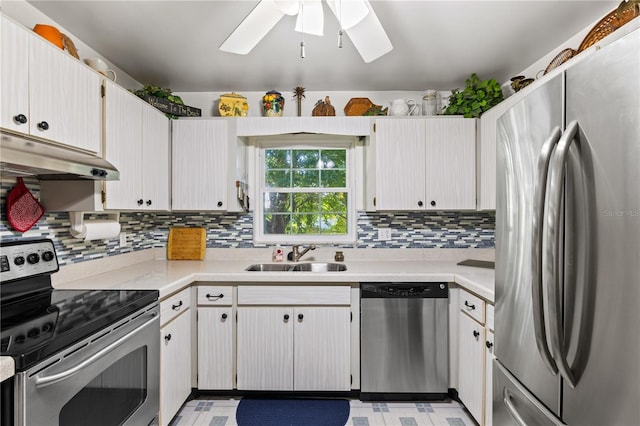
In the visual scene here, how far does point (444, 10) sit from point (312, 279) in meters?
1.73

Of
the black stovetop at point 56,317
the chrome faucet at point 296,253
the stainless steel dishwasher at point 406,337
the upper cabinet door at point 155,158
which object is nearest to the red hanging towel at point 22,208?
the black stovetop at point 56,317

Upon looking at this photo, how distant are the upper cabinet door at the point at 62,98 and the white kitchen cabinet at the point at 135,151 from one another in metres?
0.11

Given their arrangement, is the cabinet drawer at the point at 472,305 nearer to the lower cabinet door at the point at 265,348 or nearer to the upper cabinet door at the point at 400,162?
the upper cabinet door at the point at 400,162

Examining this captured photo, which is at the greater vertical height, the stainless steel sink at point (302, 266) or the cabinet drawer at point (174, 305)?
the stainless steel sink at point (302, 266)

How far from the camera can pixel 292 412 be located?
7.07 feet

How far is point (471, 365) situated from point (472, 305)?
1.19 feet

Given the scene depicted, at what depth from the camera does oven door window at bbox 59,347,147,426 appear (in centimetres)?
115

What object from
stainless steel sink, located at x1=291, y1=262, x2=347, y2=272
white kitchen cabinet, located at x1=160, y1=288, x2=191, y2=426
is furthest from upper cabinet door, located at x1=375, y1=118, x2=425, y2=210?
white kitchen cabinet, located at x1=160, y1=288, x2=191, y2=426

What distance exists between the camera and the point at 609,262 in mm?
699

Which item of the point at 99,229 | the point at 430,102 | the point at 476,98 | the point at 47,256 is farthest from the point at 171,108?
the point at 476,98

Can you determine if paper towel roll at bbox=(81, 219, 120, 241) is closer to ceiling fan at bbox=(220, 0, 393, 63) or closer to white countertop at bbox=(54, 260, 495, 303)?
white countertop at bbox=(54, 260, 495, 303)

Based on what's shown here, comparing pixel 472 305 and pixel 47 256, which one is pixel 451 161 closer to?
pixel 472 305

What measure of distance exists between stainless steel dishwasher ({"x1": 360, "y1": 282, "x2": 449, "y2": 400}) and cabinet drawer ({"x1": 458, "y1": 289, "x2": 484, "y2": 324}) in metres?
0.11

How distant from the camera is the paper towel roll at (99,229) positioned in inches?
75.9
